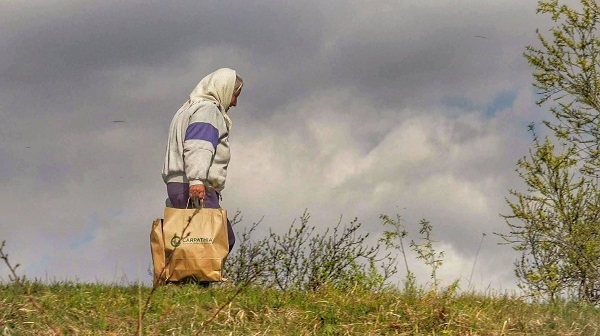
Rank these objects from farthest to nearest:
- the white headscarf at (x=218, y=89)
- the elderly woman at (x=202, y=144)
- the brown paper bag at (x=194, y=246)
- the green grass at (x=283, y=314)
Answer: the white headscarf at (x=218, y=89) → the elderly woman at (x=202, y=144) → the brown paper bag at (x=194, y=246) → the green grass at (x=283, y=314)

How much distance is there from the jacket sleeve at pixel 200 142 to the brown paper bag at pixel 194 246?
0.33 metres

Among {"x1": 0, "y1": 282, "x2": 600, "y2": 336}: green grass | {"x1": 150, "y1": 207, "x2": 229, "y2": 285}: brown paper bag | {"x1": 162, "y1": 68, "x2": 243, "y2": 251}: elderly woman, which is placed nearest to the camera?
{"x1": 0, "y1": 282, "x2": 600, "y2": 336}: green grass

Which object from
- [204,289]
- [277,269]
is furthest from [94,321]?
[277,269]

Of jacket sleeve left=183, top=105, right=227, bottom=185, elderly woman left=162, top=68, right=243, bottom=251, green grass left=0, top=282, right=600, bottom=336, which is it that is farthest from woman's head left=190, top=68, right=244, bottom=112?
green grass left=0, top=282, right=600, bottom=336

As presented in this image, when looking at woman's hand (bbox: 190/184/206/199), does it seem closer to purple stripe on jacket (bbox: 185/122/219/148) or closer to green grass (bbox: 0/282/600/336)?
purple stripe on jacket (bbox: 185/122/219/148)

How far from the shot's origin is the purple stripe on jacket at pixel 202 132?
294 inches

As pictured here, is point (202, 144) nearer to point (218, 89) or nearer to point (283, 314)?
point (218, 89)

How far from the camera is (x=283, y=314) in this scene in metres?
6.30

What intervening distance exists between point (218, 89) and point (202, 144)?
2.50ft

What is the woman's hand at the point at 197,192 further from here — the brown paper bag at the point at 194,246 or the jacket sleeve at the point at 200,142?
the brown paper bag at the point at 194,246

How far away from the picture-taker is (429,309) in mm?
6289

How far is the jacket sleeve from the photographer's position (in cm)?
736

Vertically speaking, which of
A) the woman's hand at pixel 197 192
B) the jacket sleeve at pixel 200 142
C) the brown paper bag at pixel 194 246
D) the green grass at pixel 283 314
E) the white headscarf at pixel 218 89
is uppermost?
the white headscarf at pixel 218 89

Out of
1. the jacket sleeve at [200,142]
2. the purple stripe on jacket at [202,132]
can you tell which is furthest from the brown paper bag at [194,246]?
the purple stripe on jacket at [202,132]
